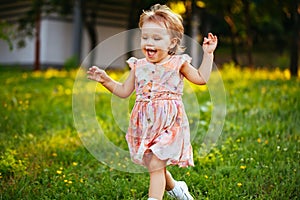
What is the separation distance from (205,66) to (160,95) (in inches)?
12.5

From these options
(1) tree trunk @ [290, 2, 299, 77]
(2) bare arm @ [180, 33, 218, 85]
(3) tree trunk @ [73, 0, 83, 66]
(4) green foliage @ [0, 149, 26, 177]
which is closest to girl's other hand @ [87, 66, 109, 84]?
(2) bare arm @ [180, 33, 218, 85]

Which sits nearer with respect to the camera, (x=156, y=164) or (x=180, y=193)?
(x=156, y=164)

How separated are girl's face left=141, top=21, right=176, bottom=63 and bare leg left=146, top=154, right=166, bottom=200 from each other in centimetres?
61

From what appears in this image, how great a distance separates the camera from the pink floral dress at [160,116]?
3.08 m

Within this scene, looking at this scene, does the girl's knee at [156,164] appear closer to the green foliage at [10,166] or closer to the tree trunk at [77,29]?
the green foliage at [10,166]

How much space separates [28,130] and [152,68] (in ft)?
7.79

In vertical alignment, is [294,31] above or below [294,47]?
above

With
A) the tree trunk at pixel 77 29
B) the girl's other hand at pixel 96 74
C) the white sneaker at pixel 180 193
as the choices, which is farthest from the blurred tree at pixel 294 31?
the girl's other hand at pixel 96 74

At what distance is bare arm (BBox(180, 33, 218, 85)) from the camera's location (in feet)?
10.2

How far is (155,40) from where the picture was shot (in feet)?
10.3

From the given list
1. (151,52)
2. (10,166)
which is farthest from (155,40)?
(10,166)

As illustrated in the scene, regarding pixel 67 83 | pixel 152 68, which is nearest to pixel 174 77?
pixel 152 68

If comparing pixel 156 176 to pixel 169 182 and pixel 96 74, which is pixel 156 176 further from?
pixel 96 74

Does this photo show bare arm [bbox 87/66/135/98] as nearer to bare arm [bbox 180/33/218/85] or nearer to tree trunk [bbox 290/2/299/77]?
bare arm [bbox 180/33/218/85]
